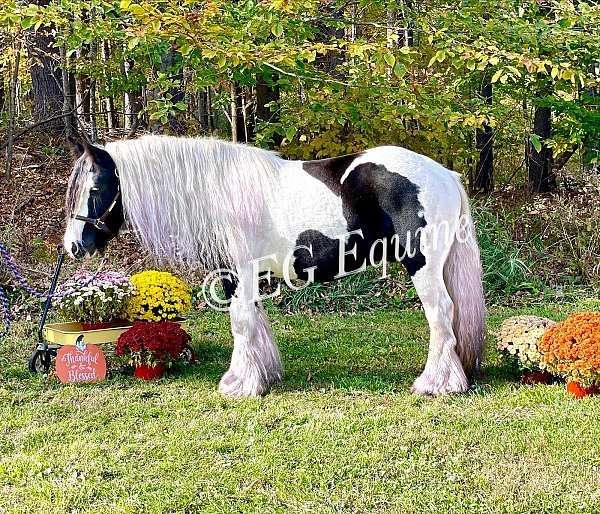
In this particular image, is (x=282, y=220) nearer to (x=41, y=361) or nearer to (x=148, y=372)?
(x=148, y=372)

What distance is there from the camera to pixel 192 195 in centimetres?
391

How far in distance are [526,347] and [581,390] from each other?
421mm

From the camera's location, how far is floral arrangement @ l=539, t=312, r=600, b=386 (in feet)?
12.4

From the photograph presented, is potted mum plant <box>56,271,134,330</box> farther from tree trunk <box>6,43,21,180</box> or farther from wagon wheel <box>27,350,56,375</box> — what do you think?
tree trunk <box>6,43,21,180</box>

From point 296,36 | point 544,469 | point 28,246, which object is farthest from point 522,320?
point 28,246

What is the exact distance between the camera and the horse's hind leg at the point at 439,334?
395cm

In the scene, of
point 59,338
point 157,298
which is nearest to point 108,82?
point 157,298

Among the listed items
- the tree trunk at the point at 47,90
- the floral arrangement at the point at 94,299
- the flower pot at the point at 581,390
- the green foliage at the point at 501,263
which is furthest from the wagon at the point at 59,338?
the tree trunk at the point at 47,90

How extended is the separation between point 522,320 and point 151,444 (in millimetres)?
2551

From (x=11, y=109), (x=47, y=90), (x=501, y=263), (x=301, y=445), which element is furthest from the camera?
(x=47, y=90)

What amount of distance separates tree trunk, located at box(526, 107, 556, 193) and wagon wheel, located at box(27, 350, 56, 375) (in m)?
7.82

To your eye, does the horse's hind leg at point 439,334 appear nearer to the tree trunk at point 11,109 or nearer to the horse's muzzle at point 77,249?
the horse's muzzle at point 77,249

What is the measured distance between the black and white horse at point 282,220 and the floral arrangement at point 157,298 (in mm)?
1068

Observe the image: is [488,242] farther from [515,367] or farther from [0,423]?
[0,423]
